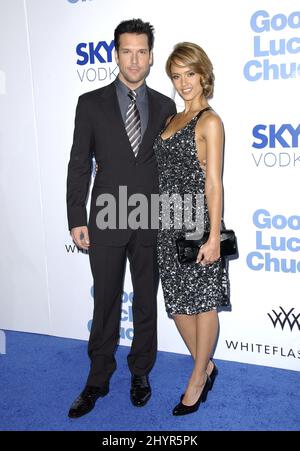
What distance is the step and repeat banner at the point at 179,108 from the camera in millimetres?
2879

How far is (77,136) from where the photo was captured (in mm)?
2625

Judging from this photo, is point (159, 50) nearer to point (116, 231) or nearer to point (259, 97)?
point (259, 97)

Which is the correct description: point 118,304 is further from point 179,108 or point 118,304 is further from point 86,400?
point 179,108

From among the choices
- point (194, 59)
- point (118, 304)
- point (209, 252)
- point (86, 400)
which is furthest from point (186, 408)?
point (194, 59)

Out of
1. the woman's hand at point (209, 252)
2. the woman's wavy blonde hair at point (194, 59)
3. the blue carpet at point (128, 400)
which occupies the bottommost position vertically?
the blue carpet at point (128, 400)

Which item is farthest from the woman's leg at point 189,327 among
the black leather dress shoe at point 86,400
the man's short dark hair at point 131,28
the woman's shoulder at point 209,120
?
the man's short dark hair at point 131,28

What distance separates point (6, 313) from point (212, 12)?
110 inches

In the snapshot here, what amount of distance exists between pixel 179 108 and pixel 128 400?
73.4 inches

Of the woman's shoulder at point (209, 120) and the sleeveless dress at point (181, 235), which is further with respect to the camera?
the sleeveless dress at point (181, 235)

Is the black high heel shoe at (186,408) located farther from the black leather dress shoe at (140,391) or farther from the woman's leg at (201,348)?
the black leather dress shoe at (140,391)

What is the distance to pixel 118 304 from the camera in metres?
2.81

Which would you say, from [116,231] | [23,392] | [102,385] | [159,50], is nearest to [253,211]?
[116,231]

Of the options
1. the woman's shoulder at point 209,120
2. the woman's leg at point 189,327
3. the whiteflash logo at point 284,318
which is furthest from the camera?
the whiteflash logo at point 284,318

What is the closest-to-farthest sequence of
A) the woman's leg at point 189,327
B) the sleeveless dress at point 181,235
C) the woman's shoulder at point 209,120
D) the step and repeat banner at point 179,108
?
1. the woman's shoulder at point 209,120
2. the sleeveless dress at point 181,235
3. the woman's leg at point 189,327
4. the step and repeat banner at point 179,108
